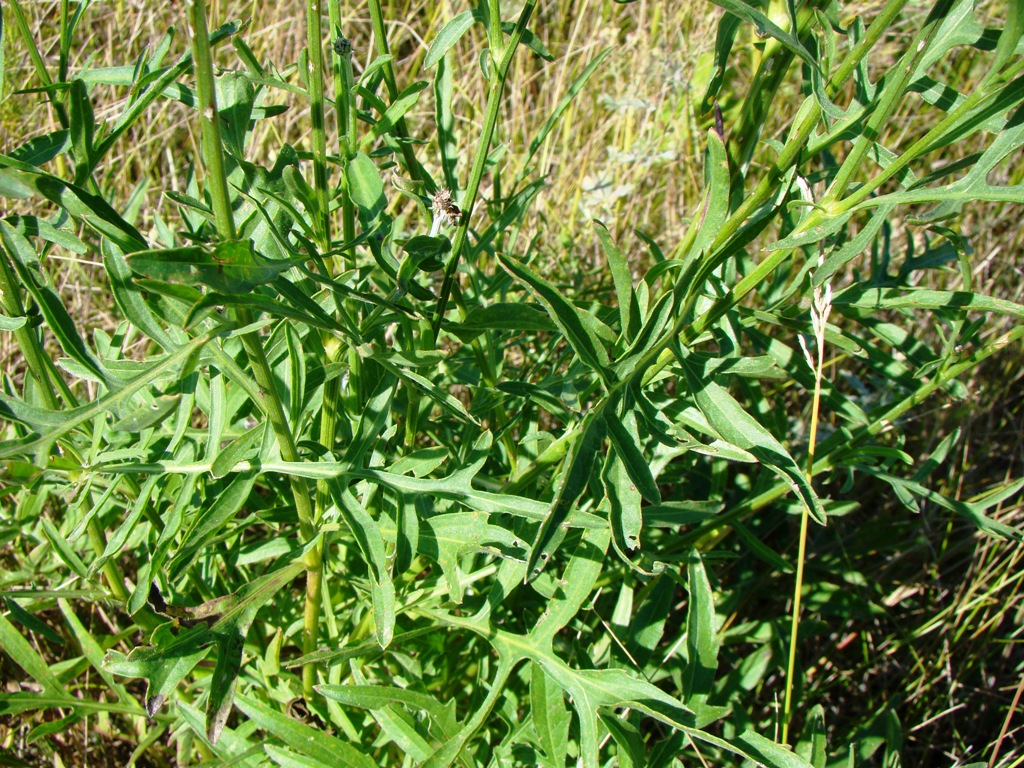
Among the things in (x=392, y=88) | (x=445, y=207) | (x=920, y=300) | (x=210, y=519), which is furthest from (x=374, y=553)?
(x=920, y=300)

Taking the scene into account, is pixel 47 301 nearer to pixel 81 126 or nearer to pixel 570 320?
pixel 81 126

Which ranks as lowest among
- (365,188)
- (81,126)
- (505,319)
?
(505,319)

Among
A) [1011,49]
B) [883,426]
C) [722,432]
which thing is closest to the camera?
[1011,49]

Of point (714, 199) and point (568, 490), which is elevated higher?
point (714, 199)

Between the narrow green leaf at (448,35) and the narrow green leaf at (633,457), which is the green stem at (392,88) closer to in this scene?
the narrow green leaf at (448,35)

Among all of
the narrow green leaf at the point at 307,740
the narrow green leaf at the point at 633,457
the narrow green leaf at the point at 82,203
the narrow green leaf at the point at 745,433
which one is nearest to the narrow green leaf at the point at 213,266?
the narrow green leaf at the point at 82,203

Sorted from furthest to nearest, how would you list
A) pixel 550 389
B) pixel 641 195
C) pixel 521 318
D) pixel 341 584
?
1. pixel 641 195
2. pixel 341 584
3. pixel 550 389
4. pixel 521 318

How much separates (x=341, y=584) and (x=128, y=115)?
95 cm

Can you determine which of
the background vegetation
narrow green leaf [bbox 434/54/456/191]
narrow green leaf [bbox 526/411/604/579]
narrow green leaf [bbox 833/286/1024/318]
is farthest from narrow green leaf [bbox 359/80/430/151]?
narrow green leaf [bbox 833/286/1024/318]

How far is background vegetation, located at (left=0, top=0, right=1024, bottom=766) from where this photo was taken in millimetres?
1084

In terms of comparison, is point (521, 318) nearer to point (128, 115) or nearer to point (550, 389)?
point (550, 389)

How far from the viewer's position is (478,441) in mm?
1354

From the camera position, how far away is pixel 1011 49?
944 millimetres

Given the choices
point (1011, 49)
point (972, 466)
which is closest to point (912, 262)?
point (1011, 49)
